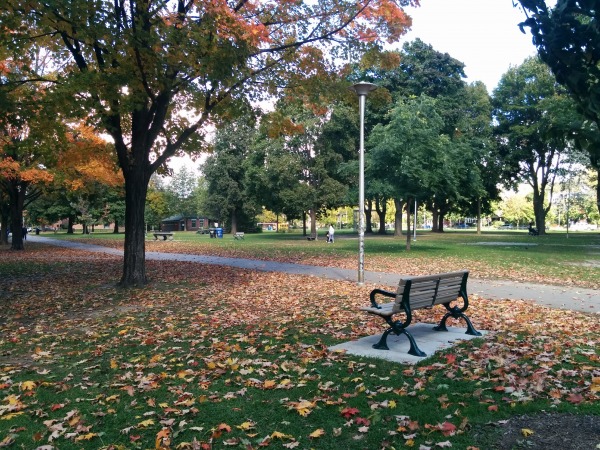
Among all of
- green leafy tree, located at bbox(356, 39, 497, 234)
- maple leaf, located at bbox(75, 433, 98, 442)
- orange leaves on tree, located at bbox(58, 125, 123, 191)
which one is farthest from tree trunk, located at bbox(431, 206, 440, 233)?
maple leaf, located at bbox(75, 433, 98, 442)

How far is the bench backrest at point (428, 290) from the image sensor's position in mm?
5742

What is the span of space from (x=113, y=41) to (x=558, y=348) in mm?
9559

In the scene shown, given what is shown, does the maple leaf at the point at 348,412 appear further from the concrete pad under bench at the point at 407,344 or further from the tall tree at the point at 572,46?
the tall tree at the point at 572,46

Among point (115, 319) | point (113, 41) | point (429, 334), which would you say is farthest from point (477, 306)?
point (113, 41)

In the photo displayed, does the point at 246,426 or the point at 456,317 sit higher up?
the point at 456,317

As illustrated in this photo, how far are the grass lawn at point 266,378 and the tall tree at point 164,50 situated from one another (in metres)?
4.31

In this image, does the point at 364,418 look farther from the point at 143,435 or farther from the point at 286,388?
the point at 143,435

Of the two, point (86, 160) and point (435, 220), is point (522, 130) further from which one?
point (86, 160)

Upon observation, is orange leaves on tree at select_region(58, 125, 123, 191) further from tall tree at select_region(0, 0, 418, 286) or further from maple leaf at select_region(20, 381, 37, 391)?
maple leaf at select_region(20, 381, 37, 391)

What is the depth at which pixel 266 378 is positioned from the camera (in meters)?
4.96

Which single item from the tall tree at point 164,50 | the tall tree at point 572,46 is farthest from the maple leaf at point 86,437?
the tall tree at point 164,50

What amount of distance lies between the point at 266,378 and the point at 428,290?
2462mm

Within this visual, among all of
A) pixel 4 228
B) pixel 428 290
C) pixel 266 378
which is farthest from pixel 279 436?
pixel 4 228

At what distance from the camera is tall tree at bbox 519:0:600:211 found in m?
2.88
